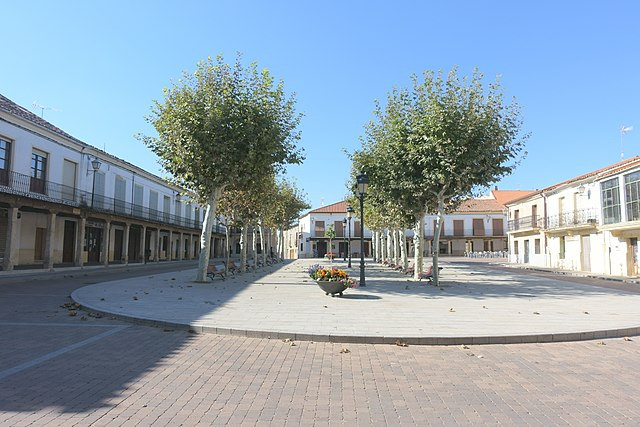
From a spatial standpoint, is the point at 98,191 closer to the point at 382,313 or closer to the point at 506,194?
the point at 382,313

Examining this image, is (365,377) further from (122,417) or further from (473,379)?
(122,417)

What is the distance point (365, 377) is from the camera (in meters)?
5.03

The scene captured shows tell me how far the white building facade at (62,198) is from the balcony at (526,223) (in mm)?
27714

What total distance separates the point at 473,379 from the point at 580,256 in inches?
1208

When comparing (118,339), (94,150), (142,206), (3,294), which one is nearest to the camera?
(118,339)

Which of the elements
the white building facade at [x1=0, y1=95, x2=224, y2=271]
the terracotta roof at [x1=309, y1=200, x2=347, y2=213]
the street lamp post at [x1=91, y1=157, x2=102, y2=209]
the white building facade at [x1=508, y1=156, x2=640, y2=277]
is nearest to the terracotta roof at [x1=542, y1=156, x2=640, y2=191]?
the white building facade at [x1=508, y1=156, x2=640, y2=277]

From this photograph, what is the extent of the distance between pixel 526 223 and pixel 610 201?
12.9 metres

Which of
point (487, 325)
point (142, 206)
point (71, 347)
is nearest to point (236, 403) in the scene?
point (71, 347)

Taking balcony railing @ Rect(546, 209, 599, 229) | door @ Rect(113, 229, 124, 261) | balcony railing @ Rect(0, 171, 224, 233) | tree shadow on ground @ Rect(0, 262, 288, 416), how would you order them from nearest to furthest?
tree shadow on ground @ Rect(0, 262, 288, 416) → balcony railing @ Rect(0, 171, 224, 233) → balcony railing @ Rect(546, 209, 599, 229) → door @ Rect(113, 229, 124, 261)

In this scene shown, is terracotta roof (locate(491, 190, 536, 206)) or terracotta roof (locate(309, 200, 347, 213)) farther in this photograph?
terracotta roof (locate(309, 200, 347, 213))

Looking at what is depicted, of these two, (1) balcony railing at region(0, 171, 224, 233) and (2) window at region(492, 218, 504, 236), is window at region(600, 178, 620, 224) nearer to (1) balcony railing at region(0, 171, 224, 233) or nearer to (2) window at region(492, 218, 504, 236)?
(1) balcony railing at region(0, 171, 224, 233)

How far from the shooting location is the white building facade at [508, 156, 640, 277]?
25.1 meters

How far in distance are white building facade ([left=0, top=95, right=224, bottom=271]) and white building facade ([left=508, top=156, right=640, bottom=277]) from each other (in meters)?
24.5

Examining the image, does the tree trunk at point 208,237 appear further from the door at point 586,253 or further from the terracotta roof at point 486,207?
the terracotta roof at point 486,207
